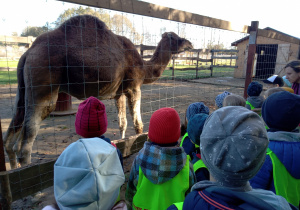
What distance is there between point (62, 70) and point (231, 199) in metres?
3.16

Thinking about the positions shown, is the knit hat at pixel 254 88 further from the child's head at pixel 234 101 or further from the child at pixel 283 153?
the child at pixel 283 153

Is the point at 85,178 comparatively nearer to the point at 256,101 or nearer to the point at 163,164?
the point at 163,164

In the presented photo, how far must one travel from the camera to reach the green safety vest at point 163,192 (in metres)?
1.45

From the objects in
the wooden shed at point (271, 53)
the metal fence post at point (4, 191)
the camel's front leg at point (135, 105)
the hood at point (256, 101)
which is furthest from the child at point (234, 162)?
the wooden shed at point (271, 53)

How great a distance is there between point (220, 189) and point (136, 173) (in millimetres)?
844

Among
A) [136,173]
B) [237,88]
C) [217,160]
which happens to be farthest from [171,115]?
[237,88]

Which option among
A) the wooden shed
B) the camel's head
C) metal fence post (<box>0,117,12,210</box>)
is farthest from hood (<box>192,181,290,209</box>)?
the wooden shed

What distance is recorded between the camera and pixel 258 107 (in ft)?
11.6

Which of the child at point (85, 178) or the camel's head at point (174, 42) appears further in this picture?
the camel's head at point (174, 42)

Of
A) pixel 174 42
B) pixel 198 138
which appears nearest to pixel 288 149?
pixel 198 138

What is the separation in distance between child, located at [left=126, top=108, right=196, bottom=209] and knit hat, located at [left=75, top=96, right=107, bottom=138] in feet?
1.72

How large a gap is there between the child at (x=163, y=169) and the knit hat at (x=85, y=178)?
15.8 inches

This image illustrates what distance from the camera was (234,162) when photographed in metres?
0.87

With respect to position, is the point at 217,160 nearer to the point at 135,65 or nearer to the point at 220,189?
the point at 220,189
